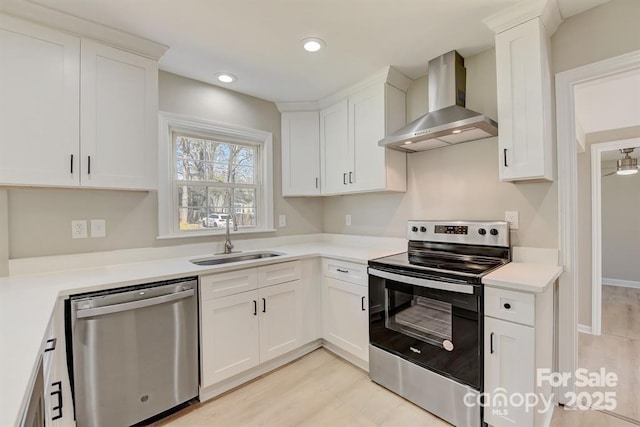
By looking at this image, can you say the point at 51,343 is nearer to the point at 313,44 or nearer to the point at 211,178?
the point at 211,178

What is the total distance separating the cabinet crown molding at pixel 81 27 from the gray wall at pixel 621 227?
674 cm

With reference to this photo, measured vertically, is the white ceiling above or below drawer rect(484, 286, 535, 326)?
above

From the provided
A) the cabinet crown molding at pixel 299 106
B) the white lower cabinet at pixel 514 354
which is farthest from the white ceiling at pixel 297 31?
the white lower cabinet at pixel 514 354

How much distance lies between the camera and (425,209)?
8.33 ft

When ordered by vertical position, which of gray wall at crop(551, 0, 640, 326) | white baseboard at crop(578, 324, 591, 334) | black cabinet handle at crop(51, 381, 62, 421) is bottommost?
white baseboard at crop(578, 324, 591, 334)

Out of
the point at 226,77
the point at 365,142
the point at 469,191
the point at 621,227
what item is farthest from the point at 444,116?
the point at 621,227

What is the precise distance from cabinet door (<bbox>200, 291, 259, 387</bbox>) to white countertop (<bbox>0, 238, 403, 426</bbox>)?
26cm

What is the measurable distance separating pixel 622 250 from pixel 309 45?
6092 millimetres

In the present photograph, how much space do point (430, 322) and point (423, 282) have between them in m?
0.30

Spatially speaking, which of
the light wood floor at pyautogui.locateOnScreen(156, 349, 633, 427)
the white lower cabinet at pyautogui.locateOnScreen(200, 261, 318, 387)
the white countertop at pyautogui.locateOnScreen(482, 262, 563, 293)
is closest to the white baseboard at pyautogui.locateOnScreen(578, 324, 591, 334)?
the light wood floor at pyautogui.locateOnScreen(156, 349, 633, 427)

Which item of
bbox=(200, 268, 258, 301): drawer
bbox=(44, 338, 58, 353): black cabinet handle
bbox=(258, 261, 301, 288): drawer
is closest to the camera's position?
bbox=(44, 338, 58, 353): black cabinet handle

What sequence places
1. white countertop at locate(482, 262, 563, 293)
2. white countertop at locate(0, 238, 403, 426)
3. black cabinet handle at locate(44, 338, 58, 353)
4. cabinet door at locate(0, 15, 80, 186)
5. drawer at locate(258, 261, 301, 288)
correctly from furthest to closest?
1. drawer at locate(258, 261, 301, 288)
2. cabinet door at locate(0, 15, 80, 186)
3. white countertop at locate(482, 262, 563, 293)
4. black cabinet handle at locate(44, 338, 58, 353)
5. white countertop at locate(0, 238, 403, 426)

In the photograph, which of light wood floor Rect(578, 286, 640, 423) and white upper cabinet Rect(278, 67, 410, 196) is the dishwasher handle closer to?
white upper cabinet Rect(278, 67, 410, 196)

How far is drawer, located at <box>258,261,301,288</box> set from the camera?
2.23 metres
